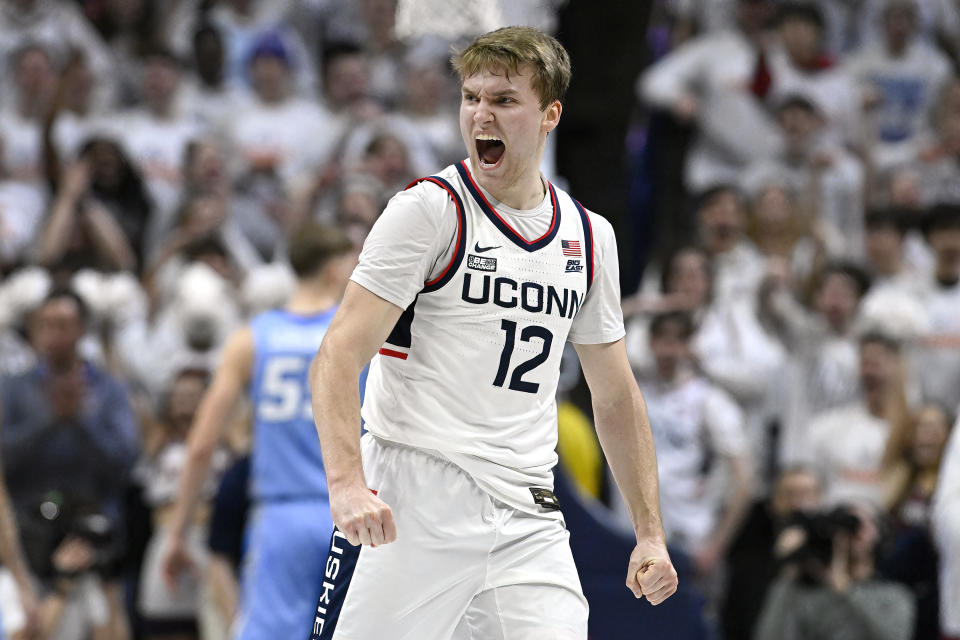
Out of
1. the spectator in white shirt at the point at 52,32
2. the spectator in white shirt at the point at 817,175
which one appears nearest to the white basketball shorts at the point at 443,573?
the spectator in white shirt at the point at 817,175

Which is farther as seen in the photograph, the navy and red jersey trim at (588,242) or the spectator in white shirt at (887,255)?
the spectator in white shirt at (887,255)

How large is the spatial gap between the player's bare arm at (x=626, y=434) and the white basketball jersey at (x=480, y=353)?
0.88 ft

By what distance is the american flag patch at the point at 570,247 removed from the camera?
4.41 m

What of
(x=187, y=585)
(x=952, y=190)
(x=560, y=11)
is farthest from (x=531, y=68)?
(x=952, y=190)

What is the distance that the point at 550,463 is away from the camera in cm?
443

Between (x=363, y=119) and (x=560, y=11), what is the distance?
10.2ft

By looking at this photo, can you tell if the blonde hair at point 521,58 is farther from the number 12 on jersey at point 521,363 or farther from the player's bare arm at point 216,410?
the player's bare arm at point 216,410

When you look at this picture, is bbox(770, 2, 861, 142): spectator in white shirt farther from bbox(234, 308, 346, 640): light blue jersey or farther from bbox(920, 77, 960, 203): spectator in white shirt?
bbox(234, 308, 346, 640): light blue jersey

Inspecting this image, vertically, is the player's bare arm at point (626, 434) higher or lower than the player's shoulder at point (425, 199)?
lower

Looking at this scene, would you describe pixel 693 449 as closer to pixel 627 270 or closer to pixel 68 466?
pixel 627 270

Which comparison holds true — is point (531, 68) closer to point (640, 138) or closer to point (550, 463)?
point (550, 463)

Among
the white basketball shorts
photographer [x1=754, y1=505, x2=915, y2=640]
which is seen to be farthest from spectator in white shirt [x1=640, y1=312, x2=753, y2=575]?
the white basketball shorts

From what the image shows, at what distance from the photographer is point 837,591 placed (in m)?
8.59

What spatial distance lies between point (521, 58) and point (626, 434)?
1199 millimetres
